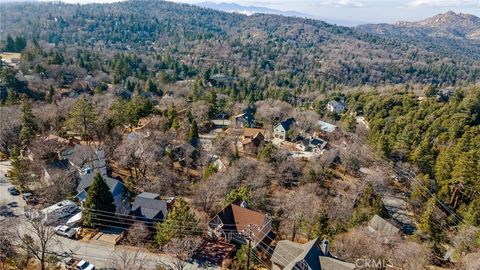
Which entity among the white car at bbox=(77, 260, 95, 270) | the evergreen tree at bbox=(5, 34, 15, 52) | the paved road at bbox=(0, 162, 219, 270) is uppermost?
the evergreen tree at bbox=(5, 34, 15, 52)

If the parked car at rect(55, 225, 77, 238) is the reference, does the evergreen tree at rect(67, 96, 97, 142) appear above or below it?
above

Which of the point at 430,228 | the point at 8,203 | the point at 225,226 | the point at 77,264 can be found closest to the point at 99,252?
the point at 77,264

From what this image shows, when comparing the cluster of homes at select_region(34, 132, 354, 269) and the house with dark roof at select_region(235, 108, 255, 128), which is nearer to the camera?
the cluster of homes at select_region(34, 132, 354, 269)

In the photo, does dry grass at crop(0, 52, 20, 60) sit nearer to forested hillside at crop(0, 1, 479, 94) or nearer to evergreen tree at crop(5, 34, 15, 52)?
evergreen tree at crop(5, 34, 15, 52)

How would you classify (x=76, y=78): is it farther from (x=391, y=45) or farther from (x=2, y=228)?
(x=391, y=45)

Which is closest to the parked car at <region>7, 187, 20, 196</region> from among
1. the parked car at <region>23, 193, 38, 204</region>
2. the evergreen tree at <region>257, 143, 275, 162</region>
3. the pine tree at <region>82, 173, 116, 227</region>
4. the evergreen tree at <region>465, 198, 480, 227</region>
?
the parked car at <region>23, 193, 38, 204</region>

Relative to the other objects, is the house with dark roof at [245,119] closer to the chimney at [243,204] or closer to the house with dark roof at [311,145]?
the house with dark roof at [311,145]
